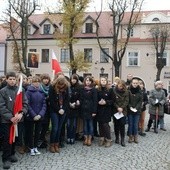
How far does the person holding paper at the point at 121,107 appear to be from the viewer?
9414 mm

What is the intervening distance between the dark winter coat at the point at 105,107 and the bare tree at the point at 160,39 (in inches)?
1232

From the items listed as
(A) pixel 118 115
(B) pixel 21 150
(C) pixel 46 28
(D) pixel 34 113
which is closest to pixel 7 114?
(D) pixel 34 113

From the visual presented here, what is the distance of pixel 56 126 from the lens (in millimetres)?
8391

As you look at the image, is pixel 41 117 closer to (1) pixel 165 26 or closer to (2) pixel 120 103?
(2) pixel 120 103

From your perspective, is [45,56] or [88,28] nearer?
[88,28]

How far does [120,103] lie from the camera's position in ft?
31.1

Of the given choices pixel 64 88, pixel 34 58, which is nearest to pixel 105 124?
pixel 64 88

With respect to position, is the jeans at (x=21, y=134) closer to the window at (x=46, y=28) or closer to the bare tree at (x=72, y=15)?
the bare tree at (x=72, y=15)

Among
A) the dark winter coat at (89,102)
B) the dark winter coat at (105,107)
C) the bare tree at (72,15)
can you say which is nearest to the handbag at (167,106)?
the dark winter coat at (105,107)

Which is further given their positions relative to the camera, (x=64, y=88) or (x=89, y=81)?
(x=89, y=81)

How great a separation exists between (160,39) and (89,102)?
107ft

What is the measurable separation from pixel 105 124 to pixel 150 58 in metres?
34.6

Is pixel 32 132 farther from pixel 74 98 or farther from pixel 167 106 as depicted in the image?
pixel 167 106

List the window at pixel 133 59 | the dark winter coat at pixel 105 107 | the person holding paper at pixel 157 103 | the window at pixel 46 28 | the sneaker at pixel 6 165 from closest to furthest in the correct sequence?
the sneaker at pixel 6 165, the dark winter coat at pixel 105 107, the person holding paper at pixel 157 103, the window at pixel 133 59, the window at pixel 46 28
